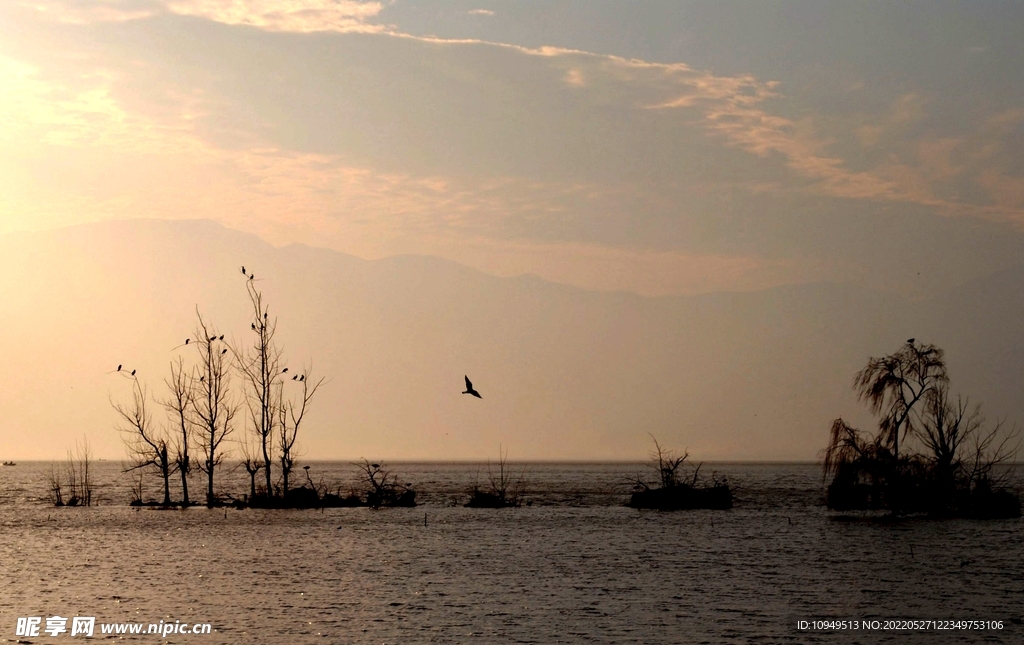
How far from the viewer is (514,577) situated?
32250 mm

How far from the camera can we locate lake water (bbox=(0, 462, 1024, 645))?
78.2 ft

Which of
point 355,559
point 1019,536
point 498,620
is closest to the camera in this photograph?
point 498,620

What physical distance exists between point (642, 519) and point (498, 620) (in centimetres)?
3161

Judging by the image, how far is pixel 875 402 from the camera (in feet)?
162

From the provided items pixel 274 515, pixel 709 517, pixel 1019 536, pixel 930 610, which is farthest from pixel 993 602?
pixel 274 515

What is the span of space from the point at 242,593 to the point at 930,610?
18.5 m

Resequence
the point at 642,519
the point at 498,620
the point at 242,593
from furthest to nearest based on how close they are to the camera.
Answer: the point at 642,519 → the point at 242,593 → the point at 498,620

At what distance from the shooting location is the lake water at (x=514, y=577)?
2384 cm

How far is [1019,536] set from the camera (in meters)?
43.2

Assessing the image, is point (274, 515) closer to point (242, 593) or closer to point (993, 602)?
point (242, 593)

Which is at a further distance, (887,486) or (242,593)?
(887,486)

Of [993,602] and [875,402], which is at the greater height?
[875,402]

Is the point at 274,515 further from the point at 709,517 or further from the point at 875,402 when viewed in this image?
the point at 875,402

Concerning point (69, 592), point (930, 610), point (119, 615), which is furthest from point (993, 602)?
point (69, 592)
